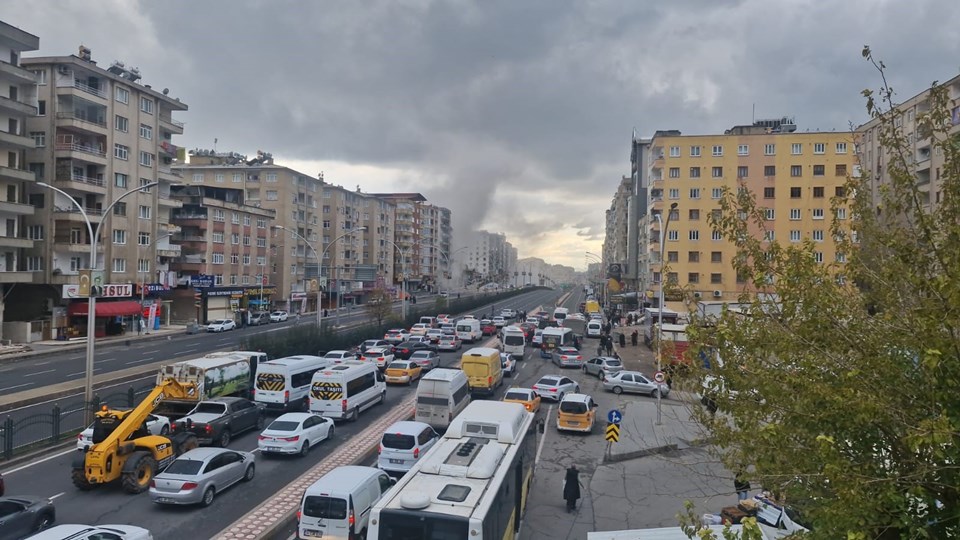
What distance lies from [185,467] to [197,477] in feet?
1.69

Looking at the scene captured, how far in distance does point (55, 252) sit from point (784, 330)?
5425cm

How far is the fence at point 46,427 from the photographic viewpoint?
18.8 metres

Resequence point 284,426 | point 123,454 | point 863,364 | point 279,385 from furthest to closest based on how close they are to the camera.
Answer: point 279,385 → point 284,426 → point 123,454 → point 863,364

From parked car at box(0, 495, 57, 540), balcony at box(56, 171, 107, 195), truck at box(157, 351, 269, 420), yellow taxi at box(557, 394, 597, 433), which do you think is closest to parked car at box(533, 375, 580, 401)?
yellow taxi at box(557, 394, 597, 433)

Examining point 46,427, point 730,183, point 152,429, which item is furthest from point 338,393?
point 730,183

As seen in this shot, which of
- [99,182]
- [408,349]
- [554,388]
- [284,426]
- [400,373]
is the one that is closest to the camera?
[284,426]

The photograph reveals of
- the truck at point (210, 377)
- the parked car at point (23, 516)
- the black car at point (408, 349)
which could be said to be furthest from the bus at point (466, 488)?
the black car at point (408, 349)

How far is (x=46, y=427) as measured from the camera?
21781 mm

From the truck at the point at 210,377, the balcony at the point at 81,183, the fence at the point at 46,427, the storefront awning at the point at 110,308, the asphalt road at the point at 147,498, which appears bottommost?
the asphalt road at the point at 147,498

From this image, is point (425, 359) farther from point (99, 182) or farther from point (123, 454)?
point (99, 182)

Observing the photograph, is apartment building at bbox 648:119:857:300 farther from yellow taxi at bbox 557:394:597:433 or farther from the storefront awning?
the storefront awning

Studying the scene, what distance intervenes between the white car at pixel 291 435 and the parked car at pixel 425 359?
15293 millimetres

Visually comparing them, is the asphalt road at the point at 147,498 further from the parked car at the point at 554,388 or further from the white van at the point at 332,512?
the parked car at the point at 554,388

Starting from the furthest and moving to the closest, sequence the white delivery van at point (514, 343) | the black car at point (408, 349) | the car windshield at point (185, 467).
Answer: the white delivery van at point (514, 343) < the black car at point (408, 349) < the car windshield at point (185, 467)
